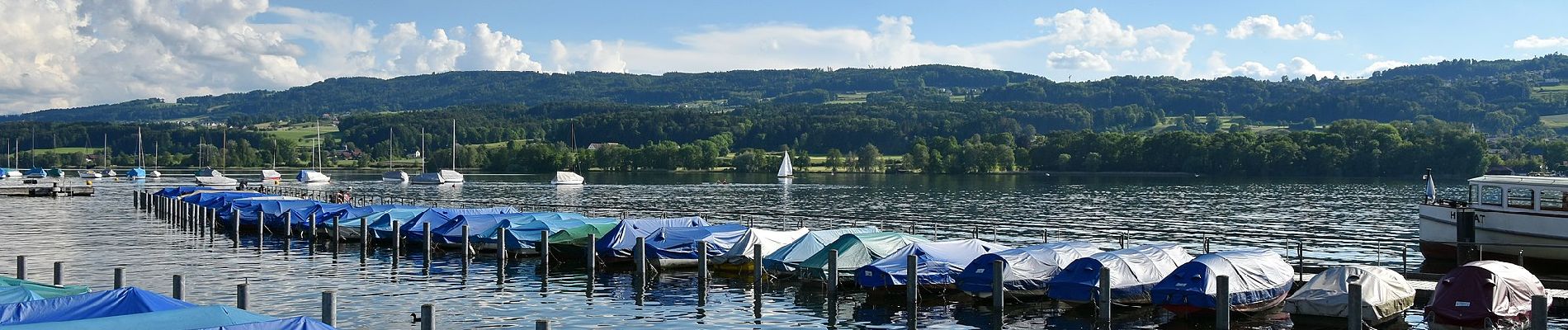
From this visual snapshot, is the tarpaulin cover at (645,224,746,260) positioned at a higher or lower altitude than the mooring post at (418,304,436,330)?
lower

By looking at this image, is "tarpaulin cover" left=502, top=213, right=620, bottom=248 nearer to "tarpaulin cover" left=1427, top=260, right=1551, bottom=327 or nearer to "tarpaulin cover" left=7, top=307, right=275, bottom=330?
"tarpaulin cover" left=7, top=307, right=275, bottom=330

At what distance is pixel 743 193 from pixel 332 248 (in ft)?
319

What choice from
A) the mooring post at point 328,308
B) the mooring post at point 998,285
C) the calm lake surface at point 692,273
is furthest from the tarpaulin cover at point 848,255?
the mooring post at point 328,308

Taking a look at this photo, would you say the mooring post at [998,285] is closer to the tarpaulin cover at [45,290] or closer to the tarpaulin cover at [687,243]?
the tarpaulin cover at [687,243]

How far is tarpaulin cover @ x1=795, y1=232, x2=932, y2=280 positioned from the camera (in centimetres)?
4441

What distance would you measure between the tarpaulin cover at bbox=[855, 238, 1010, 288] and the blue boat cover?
23.8 meters

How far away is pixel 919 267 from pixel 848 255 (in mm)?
3679

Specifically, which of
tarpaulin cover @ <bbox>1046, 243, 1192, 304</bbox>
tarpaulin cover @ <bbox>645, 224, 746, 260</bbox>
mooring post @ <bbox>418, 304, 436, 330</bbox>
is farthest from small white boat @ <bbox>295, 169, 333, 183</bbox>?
mooring post @ <bbox>418, 304, 436, 330</bbox>

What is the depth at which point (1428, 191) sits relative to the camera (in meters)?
62.5

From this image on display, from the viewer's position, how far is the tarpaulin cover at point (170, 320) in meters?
22.7

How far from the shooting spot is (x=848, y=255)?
44781 millimetres

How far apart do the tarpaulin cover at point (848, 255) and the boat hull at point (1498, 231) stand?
20972 millimetres

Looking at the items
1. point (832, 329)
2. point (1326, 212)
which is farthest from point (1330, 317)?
point (1326, 212)

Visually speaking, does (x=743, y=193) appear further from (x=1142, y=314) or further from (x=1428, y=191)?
(x=1142, y=314)
